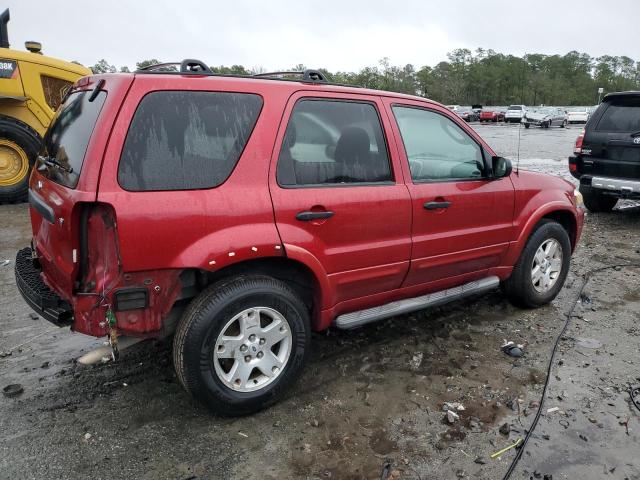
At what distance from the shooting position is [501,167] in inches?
156

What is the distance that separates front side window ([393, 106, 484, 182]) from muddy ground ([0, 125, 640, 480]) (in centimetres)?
130

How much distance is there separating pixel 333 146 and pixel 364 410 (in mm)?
1651

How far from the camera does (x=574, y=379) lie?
11.3ft

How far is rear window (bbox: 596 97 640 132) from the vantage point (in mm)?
7426

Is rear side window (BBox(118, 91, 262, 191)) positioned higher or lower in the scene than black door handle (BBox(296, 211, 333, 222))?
higher

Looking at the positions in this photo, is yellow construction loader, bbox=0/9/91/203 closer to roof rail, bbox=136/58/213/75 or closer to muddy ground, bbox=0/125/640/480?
muddy ground, bbox=0/125/640/480

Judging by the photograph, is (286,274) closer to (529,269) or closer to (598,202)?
(529,269)

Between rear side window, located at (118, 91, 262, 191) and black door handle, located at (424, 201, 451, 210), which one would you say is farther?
black door handle, located at (424, 201, 451, 210)

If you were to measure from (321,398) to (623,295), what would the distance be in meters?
3.47

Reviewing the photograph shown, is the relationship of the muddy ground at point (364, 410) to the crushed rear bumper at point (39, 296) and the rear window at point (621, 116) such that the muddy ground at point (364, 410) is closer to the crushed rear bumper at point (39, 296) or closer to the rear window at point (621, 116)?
the crushed rear bumper at point (39, 296)

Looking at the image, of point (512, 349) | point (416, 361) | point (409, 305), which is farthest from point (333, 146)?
point (512, 349)

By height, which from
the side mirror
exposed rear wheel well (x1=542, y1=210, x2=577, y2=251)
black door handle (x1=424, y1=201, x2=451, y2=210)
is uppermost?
the side mirror

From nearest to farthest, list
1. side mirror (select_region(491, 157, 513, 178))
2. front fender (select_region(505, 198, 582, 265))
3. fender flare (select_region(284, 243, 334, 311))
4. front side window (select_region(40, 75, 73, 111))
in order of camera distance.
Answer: fender flare (select_region(284, 243, 334, 311))
side mirror (select_region(491, 157, 513, 178))
front fender (select_region(505, 198, 582, 265))
front side window (select_region(40, 75, 73, 111))

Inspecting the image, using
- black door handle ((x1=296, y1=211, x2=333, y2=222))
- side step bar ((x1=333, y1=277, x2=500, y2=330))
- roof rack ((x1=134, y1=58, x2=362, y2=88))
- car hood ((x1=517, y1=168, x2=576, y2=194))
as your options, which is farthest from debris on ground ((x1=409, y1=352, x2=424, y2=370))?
roof rack ((x1=134, y1=58, x2=362, y2=88))
